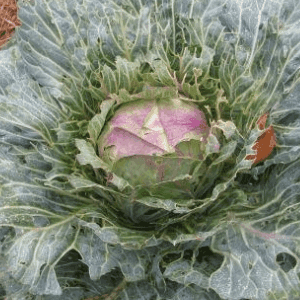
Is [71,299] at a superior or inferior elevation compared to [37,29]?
inferior

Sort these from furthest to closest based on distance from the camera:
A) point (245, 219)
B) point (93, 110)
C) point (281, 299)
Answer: point (93, 110)
point (245, 219)
point (281, 299)

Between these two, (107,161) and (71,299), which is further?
(71,299)

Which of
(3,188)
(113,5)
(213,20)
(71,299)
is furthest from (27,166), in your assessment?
(213,20)

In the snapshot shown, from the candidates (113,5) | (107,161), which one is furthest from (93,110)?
(113,5)

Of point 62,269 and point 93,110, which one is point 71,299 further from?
point 93,110

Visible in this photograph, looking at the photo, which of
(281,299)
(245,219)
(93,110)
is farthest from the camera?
(93,110)

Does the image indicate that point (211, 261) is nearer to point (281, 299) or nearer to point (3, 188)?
point (281, 299)

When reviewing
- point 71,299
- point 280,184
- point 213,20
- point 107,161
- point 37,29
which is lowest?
point 71,299
